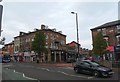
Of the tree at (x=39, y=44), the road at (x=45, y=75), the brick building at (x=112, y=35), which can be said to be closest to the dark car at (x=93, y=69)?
the road at (x=45, y=75)

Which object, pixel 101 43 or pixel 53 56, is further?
pixel 53 56

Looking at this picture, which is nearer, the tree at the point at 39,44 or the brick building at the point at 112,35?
the brick building at the point at 112,35

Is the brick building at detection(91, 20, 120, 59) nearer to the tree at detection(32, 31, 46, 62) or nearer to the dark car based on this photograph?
the tree at detection(32, 31, 46, 62)

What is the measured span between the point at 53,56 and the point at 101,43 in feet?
Result: 122

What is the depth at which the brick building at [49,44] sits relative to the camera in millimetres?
69688

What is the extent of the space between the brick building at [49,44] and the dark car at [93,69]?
46.7 meters

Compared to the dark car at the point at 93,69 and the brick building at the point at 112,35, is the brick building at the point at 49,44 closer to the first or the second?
the brick building at the point at 112,35

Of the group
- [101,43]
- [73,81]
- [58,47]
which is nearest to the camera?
[73,81]

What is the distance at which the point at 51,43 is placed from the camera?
70.5 m

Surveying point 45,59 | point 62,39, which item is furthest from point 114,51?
point 62,39

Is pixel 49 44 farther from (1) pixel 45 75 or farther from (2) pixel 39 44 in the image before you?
(1) pixel 45 75

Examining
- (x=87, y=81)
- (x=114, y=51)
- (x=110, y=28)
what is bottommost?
(x=87, y=81)

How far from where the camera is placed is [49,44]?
229 ft

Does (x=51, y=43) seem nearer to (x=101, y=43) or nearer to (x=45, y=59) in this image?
(x=45, y=59)
